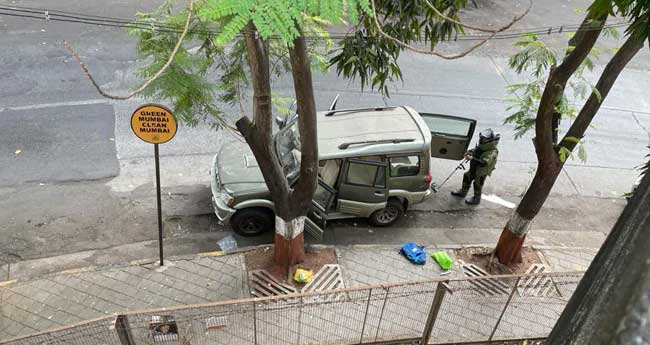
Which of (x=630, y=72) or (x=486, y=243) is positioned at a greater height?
(x=630, y=72)

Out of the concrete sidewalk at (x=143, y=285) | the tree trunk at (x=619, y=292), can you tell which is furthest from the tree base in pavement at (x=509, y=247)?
the tree trunk at (x=619, y=292)

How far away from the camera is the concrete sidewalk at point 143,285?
600 centimetres

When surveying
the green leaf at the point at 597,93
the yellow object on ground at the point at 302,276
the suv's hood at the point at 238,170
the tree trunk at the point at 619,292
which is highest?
the tree trunk at the point at 619,292

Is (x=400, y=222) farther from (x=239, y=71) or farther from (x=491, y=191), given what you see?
(x=239, y=71)

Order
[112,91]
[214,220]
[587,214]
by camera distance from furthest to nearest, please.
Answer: [112,91] < [587,214] < [214,220]

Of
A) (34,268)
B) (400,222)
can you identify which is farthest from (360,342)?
(34,268)

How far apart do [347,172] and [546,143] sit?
8.91 feet

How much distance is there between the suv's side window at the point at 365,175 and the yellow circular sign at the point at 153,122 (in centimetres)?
267

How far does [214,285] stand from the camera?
6562mm

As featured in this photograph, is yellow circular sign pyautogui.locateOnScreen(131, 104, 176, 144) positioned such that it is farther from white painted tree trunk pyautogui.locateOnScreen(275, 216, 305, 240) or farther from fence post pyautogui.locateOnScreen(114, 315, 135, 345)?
fence post pyautogui.locateOnScreen(114, 315, 135, 345)

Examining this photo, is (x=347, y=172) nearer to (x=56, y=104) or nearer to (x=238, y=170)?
(x=238, y=170)

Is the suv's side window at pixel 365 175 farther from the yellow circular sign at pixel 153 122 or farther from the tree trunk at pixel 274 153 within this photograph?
the yellow circular sign at pixel 153 122

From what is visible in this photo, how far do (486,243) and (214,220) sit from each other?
14.4 ft

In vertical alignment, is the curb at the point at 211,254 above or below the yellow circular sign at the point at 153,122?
below
